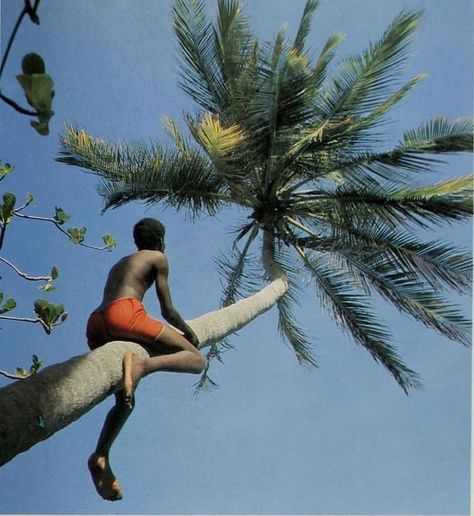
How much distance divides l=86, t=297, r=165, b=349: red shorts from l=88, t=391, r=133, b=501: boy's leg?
0.93 feet

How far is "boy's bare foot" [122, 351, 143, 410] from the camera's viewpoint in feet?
12.5

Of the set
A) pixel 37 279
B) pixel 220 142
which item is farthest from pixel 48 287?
pixel 220 142

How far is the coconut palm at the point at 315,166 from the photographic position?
29.3 ft

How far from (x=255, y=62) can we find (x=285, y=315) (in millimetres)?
2888

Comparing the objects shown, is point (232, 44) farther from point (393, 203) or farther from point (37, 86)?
point (37, 86)

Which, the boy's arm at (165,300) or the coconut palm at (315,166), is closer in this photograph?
the boy's arm at (165,300)

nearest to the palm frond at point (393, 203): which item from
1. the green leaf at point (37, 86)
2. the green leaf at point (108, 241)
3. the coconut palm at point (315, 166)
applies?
the coconut palm at point (315, 166)

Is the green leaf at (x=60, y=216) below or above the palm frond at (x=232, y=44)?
below

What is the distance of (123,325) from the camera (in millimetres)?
4301

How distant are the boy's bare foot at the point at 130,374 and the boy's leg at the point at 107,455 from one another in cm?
7

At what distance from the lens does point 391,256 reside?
30.1 ft

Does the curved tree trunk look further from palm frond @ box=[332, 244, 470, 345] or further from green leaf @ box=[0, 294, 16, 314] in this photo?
palm frond @ box=[332, 244, 470, 345]

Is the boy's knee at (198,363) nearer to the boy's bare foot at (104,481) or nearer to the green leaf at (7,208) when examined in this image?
the boy's bare foot at (104,481)

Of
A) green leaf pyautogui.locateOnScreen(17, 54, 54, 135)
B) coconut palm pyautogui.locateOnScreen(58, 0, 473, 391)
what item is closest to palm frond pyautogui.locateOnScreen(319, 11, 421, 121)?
coconut palm pyautogui.locateOnScreen(58, 0, 473, 391)
